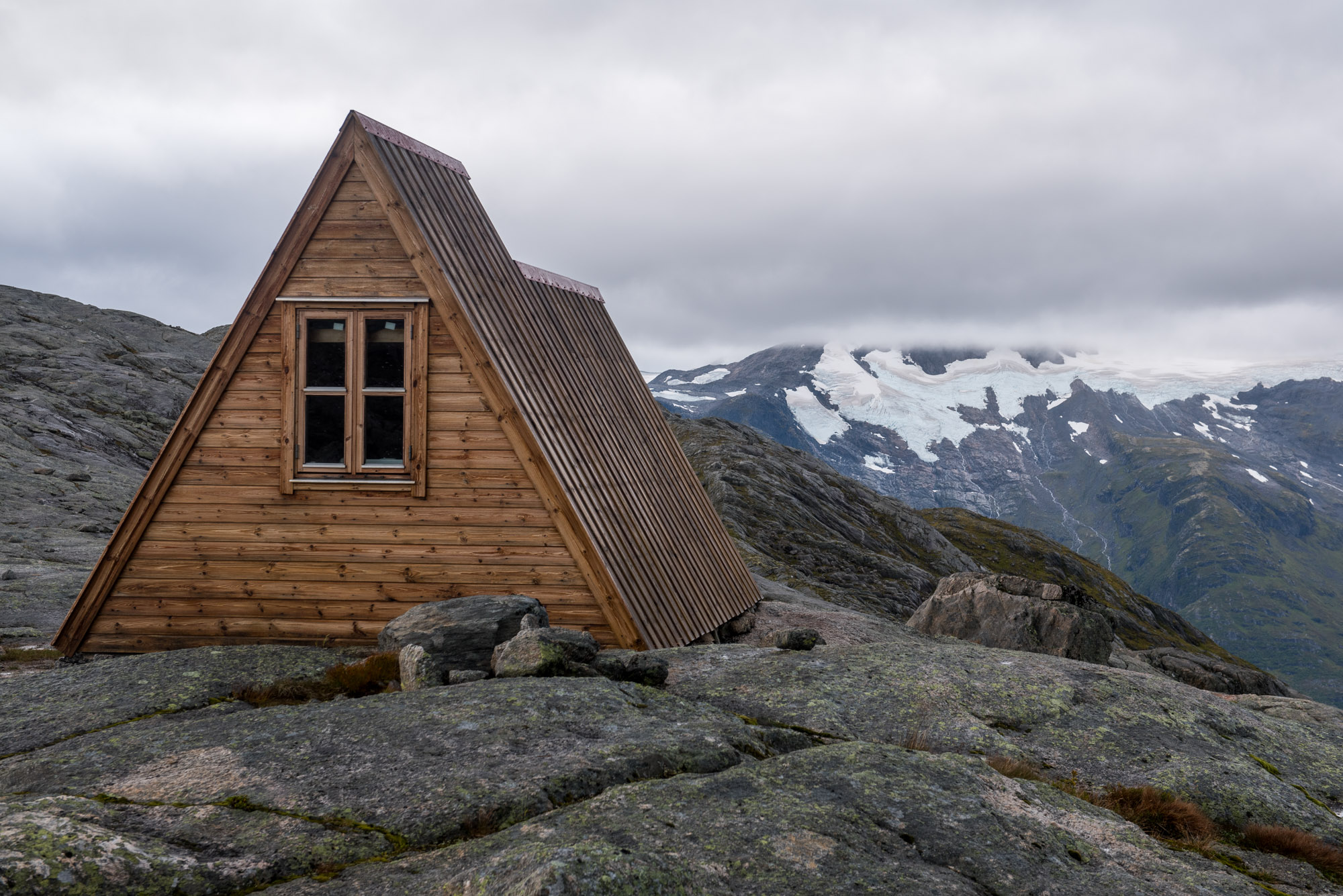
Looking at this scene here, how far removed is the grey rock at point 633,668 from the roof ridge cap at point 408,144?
388 inches

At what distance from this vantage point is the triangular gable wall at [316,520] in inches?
551

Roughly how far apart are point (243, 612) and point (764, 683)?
9.38 metres

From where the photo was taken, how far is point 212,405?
1427 centimetres

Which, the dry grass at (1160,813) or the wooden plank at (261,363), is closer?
the dry grass at (1160,813)

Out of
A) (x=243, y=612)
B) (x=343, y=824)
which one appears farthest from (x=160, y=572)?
(x=343, y=824)

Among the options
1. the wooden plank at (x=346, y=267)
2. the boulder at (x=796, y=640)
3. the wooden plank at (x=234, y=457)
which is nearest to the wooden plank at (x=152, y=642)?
the wooden plank at (x=234, y=457)

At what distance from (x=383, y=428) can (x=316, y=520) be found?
1968mm

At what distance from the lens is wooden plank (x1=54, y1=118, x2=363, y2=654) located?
13945 mm

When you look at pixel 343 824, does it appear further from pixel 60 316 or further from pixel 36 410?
pixel 60 316

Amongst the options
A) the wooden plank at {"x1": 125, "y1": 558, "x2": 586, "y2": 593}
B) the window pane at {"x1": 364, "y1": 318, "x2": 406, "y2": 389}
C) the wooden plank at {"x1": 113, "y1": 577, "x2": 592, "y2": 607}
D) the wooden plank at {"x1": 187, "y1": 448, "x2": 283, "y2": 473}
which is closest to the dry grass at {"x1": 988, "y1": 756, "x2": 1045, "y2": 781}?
the wooden plank at {"x1": 113, "y1": 577, "x2": 592, "y2": 607}

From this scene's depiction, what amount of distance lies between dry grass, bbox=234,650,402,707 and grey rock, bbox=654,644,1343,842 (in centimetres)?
390

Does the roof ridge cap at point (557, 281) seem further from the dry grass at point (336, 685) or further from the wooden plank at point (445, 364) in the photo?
the dry grass at point (336, 685)

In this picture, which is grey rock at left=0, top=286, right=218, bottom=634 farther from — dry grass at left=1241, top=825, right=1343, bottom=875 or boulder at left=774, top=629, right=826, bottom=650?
dry grass at left=1241, top=825, right=1343, bottom=875

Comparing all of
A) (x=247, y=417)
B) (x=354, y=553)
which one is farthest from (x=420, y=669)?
(x=247, y=417)
